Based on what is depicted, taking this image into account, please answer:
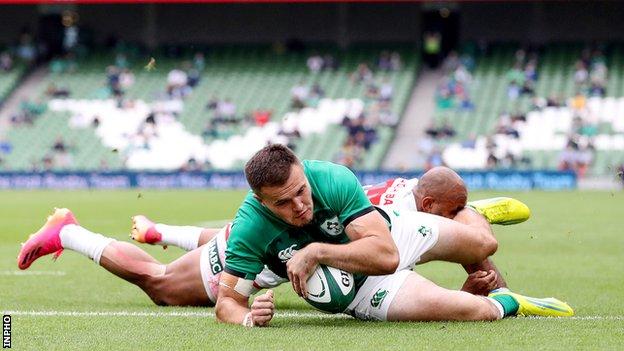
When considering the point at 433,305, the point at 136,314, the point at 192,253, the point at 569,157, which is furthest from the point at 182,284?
the point at 569,157

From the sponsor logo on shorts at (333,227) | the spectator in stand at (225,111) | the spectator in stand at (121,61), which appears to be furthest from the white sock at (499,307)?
the spectator in stand at (121,61)

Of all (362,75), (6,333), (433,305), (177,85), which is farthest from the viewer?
(177,85)

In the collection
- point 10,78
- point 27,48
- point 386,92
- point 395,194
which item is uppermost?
point 395,194

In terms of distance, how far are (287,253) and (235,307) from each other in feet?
1.47

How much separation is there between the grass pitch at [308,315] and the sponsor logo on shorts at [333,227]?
22.6 inches

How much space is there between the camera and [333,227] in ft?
22.5

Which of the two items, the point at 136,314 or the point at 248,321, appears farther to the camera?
the point at 136,314

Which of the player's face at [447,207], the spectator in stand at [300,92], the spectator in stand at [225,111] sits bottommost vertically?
the spectator in stand at [225,111]

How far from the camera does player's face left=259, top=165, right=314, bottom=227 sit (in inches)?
251

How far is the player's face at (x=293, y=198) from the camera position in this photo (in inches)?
251

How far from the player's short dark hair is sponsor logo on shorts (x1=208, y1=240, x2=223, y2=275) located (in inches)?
64.4

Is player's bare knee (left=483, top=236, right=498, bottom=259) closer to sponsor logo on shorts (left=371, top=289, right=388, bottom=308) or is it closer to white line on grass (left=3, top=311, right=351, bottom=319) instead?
sponsor logo on shorts (left=371, top=289, right=388, bottom=308)

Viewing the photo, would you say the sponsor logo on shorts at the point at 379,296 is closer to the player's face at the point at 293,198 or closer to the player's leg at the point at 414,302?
the player's leg at the point at 414,302

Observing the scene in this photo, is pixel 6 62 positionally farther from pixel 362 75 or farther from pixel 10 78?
pixel 362 75
